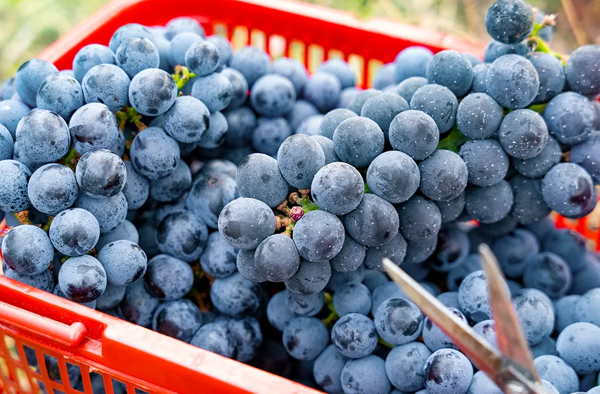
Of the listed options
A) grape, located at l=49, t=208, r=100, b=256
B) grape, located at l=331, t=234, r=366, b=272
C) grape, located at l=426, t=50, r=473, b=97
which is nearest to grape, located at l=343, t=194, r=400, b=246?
grape, located at l=331, t=234, r=366, b=272

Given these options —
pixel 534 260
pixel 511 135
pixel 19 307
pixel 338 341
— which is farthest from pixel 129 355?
pixel 534 260

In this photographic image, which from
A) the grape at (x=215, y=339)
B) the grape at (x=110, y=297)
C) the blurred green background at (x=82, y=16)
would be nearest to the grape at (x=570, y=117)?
the grape at (x=215, y=339)

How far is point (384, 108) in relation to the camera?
774 millimetres

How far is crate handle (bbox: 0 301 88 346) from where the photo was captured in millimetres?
663

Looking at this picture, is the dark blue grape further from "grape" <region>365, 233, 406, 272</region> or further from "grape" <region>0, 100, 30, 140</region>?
"grape" <region>0, 100, 30, 140</region>

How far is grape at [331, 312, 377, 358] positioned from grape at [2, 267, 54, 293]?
400 mm

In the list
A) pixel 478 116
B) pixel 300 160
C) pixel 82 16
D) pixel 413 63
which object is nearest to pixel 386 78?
pixel 413 63

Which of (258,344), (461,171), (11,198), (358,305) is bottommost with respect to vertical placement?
(258,344)

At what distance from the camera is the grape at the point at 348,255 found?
0.72 meters

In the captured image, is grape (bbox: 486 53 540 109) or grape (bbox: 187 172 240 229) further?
grape (bbox: 187 172 240 229)

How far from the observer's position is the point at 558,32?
2018mm

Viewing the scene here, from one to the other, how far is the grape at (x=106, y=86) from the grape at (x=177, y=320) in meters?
0.30

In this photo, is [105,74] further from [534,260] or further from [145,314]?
[534,260]

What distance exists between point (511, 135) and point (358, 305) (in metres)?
0.32
